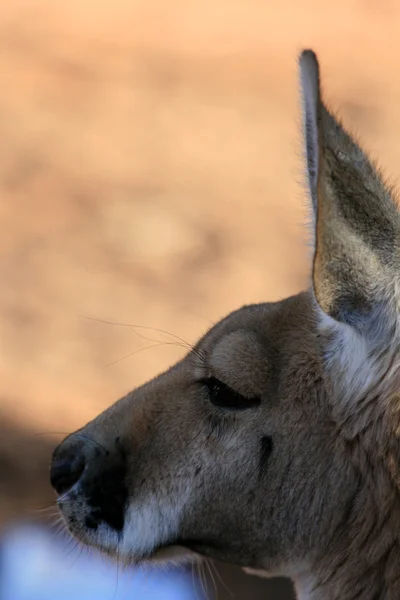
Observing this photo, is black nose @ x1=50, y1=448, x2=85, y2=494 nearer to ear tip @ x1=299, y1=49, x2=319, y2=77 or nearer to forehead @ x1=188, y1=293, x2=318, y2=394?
forehead @ x1=188, y1=293, x2=318, y2=394

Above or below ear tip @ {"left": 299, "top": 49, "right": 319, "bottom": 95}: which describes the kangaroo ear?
below

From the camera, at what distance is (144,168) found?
892 cm

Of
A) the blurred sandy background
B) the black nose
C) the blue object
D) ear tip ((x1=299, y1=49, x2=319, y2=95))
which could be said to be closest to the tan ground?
the blurred sandy background

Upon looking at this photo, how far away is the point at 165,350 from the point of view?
7379 mm

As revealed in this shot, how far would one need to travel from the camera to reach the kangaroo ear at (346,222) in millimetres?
2441

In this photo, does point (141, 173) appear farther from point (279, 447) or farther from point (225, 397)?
point (279, 447)

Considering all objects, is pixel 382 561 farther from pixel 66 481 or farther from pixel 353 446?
pixel 66 481

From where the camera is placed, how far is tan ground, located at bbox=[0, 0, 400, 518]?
734 cm

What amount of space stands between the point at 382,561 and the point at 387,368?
0.52 m

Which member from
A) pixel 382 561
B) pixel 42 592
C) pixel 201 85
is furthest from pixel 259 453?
pixel 201 85

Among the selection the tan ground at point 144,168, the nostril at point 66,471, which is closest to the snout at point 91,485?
the nostril at point 66,471

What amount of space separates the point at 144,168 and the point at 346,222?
656 cm

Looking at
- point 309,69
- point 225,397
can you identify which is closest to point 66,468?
point 225,397

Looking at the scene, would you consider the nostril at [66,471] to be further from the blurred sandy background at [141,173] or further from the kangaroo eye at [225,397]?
the blurred sandy background at [141,173]
